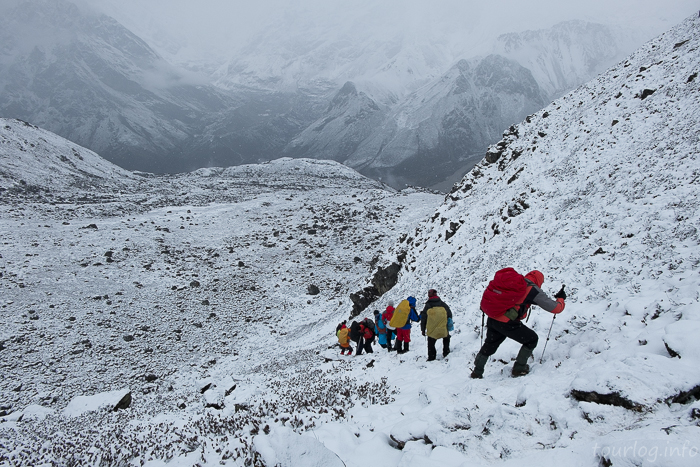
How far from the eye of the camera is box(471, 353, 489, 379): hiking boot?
6680 millimetres

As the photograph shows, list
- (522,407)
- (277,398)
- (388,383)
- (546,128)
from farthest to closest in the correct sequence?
(546,128)
(277,398)
(388,383)
(522,407)

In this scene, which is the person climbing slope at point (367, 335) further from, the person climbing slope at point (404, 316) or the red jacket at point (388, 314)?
the person climbing slope at point (404, 316)

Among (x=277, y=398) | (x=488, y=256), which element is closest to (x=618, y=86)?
(x=488, y=256)

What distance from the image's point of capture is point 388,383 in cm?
880

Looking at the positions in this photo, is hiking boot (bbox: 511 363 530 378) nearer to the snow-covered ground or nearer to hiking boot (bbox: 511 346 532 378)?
hiking boot (bbox: 511 346 532 378)

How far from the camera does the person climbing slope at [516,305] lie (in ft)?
19.0

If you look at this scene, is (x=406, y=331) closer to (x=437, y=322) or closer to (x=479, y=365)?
(x=437, y=322)

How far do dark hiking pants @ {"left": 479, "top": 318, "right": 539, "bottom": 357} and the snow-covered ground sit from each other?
2.06 feet

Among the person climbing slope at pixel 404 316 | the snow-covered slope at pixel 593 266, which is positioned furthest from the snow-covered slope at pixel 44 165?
the person climbing slope at pixel 404 316

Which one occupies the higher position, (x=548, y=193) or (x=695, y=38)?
(x=695, y=38)

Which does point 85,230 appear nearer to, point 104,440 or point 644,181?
point 104,440

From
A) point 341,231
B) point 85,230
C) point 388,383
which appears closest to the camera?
point 388,383

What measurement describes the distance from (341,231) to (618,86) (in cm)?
2856

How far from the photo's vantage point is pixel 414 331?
1325 cm
